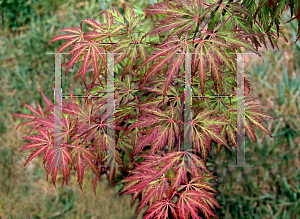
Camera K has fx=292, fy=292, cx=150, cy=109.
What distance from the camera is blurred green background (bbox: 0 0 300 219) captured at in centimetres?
241

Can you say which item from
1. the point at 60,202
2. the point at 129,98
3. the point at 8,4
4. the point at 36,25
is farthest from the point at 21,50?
the point at 129,98

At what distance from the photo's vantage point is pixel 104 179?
262 cm

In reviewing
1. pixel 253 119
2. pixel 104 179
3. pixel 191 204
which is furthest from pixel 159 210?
pixel 104 179

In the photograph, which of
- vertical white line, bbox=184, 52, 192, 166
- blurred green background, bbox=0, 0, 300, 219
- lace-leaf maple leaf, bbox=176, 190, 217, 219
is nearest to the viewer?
lace-leaf maple leaf, bbox=176, 190, 217, 219

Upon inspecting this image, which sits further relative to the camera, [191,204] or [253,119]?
[253,119]

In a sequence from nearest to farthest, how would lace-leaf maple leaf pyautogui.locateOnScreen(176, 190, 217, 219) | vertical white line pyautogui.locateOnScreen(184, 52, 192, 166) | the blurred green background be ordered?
1. lace-leaf maple leaf pyautogui.locateOnScreen(176, 190, 217, 219)
2. vertical white line pyautogui.locateOnScreen(184, 52, 192, 166)
3. the blurred green background

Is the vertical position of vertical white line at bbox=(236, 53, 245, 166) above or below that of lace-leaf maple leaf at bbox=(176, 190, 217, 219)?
above

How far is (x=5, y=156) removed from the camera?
9.21 feet

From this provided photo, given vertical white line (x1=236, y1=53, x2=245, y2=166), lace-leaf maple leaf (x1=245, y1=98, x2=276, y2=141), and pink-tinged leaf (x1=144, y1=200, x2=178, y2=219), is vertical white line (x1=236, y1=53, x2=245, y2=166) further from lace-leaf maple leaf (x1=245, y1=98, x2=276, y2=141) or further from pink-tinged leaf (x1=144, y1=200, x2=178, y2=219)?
pink-tinged leaf (x1=144, y1=200, x2=178, y2=219)

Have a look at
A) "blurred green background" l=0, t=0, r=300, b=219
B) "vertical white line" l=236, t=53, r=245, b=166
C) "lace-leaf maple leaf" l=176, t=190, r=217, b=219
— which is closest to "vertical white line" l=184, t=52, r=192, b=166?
"lace-leaf maple leaf" l=176, t=190, r=217, b=219

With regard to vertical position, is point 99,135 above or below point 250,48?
below

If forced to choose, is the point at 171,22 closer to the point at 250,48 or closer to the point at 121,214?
the point at 250,48

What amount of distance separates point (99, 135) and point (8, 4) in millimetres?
2778

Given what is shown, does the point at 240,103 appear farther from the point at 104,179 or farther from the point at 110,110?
the point at 104,179
